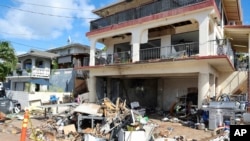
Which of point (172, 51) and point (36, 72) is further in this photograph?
point (36, 72)

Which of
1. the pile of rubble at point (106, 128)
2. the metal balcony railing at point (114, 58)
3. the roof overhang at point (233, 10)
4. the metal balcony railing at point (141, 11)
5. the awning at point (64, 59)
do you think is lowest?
the pile of rubble at point (106, 128)

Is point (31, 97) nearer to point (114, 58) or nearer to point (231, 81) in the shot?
point (114, 58)

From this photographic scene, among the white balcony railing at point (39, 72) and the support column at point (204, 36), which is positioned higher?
the support column at point (204, 36)

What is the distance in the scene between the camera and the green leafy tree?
2438cm

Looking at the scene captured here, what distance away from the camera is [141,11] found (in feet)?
59.6

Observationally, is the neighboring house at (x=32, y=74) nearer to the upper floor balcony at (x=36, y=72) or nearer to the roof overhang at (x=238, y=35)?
the upper floor balcony at (x=36, y=72)

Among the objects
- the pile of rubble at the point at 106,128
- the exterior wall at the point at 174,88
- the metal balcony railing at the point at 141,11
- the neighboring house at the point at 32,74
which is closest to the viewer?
the pile of rubble at the point at 106,128

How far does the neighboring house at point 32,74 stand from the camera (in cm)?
2984

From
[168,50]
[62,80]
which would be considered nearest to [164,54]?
[168,50]

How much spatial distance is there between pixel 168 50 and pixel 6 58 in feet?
53.5

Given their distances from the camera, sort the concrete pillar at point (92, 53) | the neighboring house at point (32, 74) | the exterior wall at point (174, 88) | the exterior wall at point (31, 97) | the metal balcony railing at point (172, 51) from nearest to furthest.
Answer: the metal balcony railing at point (172, 51) < the exterior wall at point (174, 88) < the concrete pillar at point (92, 53) < the exterior wall at point (31, 97) < the neighboring house at point (32, 74)

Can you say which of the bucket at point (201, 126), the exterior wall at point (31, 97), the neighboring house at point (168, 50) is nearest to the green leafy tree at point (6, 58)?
the exterior wall at point (31, 97)

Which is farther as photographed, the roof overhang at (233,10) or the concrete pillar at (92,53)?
the concrete pillar at (92,53)

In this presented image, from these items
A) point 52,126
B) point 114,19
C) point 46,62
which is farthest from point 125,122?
point 46,62
